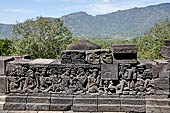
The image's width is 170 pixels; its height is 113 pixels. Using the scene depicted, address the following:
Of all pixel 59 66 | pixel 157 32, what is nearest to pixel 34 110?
pixel 59 66

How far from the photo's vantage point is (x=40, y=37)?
29062 millimetres

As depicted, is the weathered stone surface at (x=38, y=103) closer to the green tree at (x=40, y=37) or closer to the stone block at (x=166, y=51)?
the stone block at (x=166, y=51)

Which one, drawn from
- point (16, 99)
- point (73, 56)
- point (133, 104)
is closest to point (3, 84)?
point (16, 99)

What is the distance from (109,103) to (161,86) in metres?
1.31

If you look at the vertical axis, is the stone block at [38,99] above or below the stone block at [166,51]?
below

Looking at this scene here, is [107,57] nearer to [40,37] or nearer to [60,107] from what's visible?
[60,107]

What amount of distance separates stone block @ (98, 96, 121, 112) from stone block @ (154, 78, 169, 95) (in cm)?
96

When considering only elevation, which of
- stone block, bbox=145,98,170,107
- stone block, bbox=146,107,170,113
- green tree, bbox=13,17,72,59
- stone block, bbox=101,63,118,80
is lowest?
stone block, bbox=146,107,170,113

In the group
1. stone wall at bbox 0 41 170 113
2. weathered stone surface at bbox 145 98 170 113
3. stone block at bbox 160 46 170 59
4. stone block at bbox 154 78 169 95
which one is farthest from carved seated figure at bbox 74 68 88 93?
stone block at bbox 160 46 170 59

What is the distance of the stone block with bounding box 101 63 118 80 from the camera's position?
228 inches

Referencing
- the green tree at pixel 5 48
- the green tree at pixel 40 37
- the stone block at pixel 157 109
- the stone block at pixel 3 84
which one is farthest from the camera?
the green tree at pixel 40 37

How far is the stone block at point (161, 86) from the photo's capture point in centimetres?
Result: 570

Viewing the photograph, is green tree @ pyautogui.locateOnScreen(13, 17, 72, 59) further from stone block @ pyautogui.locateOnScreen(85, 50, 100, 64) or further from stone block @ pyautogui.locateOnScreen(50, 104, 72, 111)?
stone block @ pyautogui.locateOnScreen(85, 50, 100, 64)

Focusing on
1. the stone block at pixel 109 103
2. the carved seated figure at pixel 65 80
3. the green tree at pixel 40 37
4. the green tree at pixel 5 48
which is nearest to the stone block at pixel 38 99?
the carved seated figure at pixel 65 80
